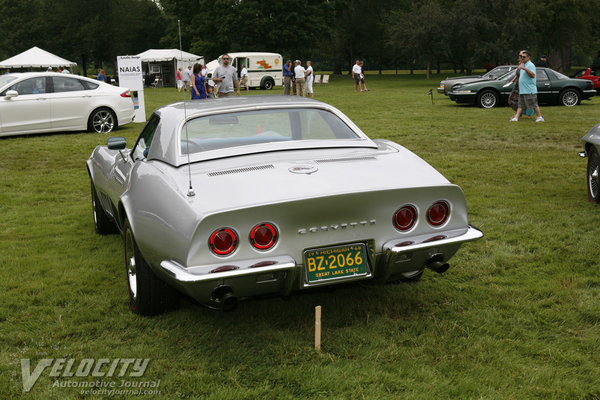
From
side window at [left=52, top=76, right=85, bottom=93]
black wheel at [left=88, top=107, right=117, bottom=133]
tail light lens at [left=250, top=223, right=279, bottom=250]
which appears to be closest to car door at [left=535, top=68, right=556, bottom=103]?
black wheel at [left=88, top=107, right=117, bottom=133]

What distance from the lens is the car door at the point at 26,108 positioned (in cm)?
1408

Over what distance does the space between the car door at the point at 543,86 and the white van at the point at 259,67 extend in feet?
77.1

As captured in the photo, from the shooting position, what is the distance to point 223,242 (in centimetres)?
336

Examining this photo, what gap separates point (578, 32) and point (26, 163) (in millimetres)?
39548

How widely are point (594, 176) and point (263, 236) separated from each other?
503 centimetres

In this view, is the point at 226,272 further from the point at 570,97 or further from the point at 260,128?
the point at 570,97

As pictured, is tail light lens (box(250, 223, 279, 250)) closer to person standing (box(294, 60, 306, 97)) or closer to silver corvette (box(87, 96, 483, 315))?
silver corvette (box(87, 96, 483, 315))

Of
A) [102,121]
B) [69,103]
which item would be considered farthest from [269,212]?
[102,121]

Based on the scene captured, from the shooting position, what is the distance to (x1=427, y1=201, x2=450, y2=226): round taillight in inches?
150

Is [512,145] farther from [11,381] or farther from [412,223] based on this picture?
[11,381]

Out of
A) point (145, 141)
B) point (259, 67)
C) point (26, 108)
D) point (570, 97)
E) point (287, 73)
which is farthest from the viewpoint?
point (259, 67)

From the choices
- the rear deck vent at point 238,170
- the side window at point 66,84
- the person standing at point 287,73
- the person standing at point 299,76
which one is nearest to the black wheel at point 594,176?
the rear deck vent at point 238,170

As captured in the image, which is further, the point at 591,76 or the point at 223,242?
the point at 591,76

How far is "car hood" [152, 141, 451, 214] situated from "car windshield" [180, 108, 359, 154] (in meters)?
0.26
